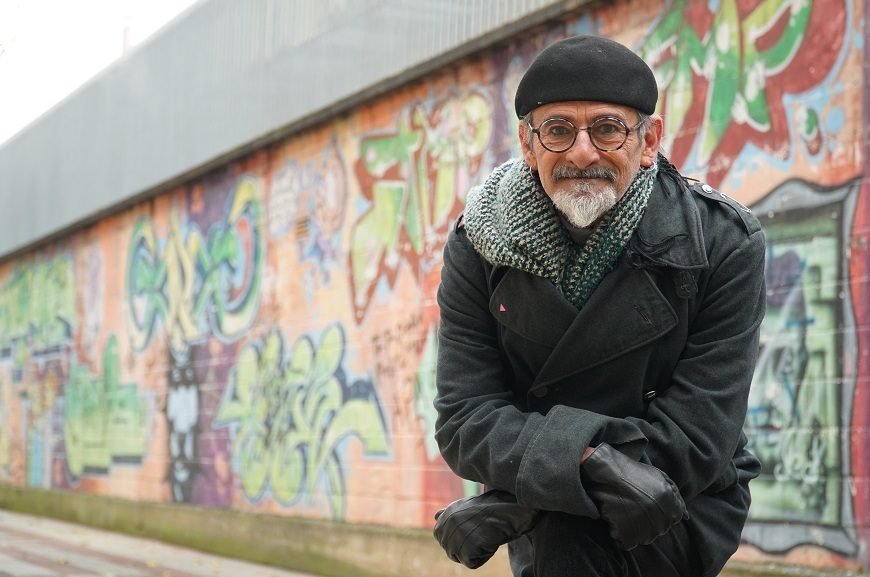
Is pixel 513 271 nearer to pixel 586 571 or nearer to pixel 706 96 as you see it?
pixel 586 571

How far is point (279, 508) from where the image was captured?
391 inches

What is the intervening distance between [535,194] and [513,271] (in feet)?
0.54

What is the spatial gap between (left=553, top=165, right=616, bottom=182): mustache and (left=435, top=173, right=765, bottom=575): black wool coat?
0.14m

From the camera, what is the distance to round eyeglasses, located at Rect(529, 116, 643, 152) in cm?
249

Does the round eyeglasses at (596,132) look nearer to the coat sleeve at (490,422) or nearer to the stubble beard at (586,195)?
the stubble beard at (586,195)

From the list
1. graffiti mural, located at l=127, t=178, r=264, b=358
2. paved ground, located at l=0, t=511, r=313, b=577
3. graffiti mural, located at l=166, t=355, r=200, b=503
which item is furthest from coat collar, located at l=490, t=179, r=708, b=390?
graffiti mural, located at l=166, t=355, r=200, b=503

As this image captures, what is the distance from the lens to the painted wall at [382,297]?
5383 mm

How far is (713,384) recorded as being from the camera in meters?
2.46

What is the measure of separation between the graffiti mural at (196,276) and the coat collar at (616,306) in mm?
8083

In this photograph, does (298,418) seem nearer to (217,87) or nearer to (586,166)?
(217,87)

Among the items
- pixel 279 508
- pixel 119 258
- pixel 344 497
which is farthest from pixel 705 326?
pixel 119 258

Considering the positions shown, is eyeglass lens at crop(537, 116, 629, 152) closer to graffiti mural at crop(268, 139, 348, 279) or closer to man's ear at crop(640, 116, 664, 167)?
man's ear at crop(640, 116, 664, 167)

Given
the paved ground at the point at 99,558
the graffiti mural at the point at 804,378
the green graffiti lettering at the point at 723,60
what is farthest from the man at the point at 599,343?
the paved ground at the point at 99,558

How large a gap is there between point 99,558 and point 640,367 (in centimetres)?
A: 868
